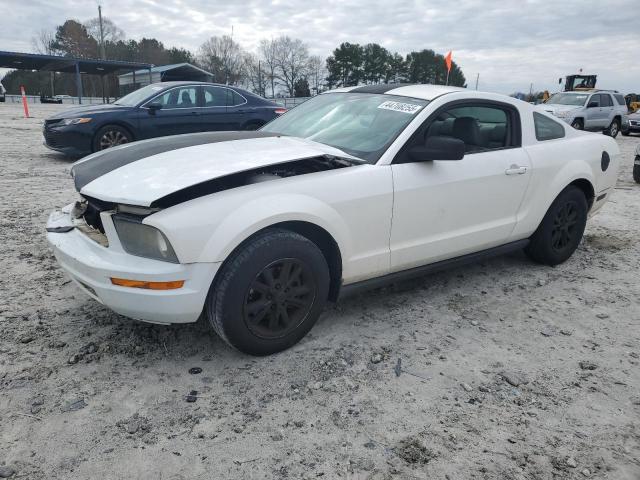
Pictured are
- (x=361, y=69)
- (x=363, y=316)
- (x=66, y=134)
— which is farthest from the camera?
(x=361, y=69)

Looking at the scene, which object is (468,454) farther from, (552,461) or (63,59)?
(63,59)

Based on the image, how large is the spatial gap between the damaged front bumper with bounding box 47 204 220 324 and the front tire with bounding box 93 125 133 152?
6.48m

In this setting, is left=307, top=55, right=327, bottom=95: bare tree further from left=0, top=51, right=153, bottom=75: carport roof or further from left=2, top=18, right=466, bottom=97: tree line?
left=0, top=51, right=153, bottom=75: carport roof

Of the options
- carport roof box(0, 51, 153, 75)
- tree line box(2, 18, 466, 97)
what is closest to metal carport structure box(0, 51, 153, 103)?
carport roof box(0, 51, 153, 75)

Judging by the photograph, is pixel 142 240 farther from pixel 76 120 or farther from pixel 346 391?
pixel 76 120

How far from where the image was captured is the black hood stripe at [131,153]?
9.27 feet

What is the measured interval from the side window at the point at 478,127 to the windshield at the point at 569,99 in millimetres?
14878

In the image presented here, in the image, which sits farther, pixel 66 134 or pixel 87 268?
pixel 66 134

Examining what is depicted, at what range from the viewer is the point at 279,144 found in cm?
307

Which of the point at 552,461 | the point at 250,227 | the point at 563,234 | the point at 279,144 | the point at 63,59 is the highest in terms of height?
the point at 63,59

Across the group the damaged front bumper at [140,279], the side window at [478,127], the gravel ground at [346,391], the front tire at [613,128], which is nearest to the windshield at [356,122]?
the side window at [478,127]

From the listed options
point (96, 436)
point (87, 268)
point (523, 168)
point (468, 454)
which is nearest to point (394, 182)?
point (523, 168)

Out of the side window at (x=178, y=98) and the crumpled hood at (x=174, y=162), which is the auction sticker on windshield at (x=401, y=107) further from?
the side window at (x=178, y=98)

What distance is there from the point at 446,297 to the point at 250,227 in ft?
6.04
